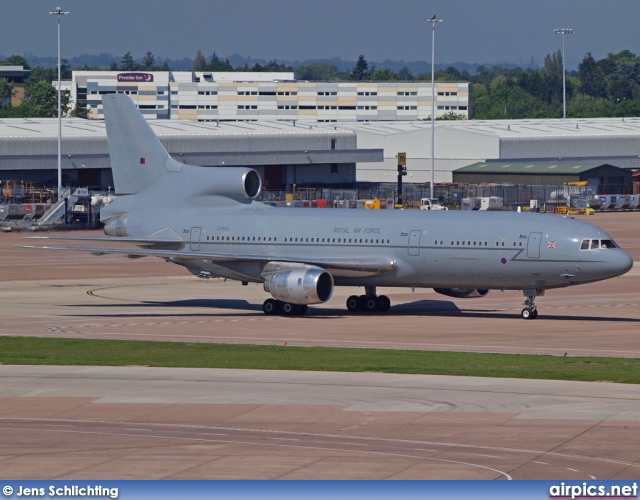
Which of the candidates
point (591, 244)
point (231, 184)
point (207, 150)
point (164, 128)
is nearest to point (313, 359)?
point (591, 244)

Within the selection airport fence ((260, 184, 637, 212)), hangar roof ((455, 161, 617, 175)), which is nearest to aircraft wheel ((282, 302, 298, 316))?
airport fence ((260, 184, 637, 212))

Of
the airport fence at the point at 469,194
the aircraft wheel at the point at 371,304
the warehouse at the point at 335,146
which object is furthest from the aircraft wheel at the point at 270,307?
the airport fence at the point at 469,194

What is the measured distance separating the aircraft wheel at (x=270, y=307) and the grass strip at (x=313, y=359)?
12.2 metres

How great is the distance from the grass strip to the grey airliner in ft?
37.2

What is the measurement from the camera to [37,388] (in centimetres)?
3438

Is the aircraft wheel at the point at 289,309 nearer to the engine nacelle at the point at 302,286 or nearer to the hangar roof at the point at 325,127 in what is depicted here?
the engine nacelle at the point at 302,286

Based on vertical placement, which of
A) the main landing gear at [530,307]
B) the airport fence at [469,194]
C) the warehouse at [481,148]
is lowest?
the main landing gear at [530,307]

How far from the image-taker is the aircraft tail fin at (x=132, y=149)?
62719 millimetres

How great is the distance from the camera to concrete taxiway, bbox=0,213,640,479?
81.5ft

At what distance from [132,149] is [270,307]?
12180 millimetres

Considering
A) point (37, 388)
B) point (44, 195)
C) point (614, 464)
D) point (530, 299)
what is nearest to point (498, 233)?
point (530, 299)

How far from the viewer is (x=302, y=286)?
54094 millimetres

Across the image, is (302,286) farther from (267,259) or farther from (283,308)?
(267,259)

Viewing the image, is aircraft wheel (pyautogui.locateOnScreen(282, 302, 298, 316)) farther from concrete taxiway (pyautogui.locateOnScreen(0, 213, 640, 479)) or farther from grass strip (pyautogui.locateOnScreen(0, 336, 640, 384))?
grass strip (pyautogui.locateOnScreen(0, 336, 640, 384))
